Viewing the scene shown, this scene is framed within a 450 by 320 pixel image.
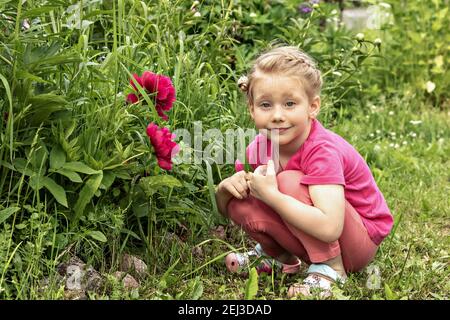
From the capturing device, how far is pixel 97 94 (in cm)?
276

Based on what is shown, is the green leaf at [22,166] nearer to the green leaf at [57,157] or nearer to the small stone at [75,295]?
the green leaf at [57,157]

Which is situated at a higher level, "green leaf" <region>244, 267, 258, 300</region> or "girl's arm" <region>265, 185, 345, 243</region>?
"girl's arm" <region>265, 185, 345, 243</region>

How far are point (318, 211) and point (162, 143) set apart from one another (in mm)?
507

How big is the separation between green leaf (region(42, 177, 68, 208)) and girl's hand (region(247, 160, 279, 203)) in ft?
1.87

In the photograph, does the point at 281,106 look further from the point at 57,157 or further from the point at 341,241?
the point at 57,157

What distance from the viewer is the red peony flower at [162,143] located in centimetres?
252

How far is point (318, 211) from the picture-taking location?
2.55 metres

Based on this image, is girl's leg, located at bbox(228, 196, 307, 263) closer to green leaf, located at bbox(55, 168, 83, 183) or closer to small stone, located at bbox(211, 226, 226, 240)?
small stone, located at bbox(211, 226, 226, 240)

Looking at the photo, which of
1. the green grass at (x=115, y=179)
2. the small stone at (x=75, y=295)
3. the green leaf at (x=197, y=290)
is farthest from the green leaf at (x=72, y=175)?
the green leaf at (x=197, y=290)

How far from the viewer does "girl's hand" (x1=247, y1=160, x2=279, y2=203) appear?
258cm

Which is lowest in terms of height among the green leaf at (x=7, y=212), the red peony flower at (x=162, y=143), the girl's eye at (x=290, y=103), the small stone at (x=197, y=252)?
the small stone at (x=197, y=252)

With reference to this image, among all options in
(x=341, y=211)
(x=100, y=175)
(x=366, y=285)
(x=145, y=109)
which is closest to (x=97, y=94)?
(x=145, y=109)

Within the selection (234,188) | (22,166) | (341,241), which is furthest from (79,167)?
(341,241)

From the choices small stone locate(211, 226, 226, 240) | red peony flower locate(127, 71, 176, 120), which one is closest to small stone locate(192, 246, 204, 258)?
small stone locate(211, 226, 226, 240)
